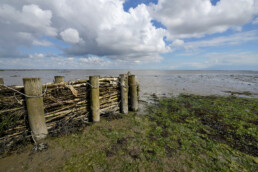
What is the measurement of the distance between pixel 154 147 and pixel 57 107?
12.1ft

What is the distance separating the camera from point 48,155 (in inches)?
123

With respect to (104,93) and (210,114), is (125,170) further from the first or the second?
(210,114)

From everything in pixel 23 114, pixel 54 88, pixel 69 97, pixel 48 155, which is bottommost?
pixel 48 155

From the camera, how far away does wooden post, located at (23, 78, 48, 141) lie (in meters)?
3.23

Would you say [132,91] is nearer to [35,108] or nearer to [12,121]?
[35,108]

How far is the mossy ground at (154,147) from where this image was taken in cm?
286

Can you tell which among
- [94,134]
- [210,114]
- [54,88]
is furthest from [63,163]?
[210,114]

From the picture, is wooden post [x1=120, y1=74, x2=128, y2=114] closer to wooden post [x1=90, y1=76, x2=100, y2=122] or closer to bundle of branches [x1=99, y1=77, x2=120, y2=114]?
bundle of branches [x1=99, y1=77, x2=120, y2=114]

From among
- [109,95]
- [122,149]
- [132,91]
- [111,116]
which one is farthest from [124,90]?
[122,149]

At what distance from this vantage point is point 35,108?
132 inches

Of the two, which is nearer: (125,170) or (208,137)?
(125,170)

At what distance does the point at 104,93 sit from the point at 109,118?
1.24m

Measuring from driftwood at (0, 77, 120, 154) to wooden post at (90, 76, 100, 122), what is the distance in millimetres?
240

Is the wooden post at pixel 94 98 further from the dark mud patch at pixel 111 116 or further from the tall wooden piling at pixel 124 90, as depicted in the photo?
the tall wooden piling at pixel 124 90
